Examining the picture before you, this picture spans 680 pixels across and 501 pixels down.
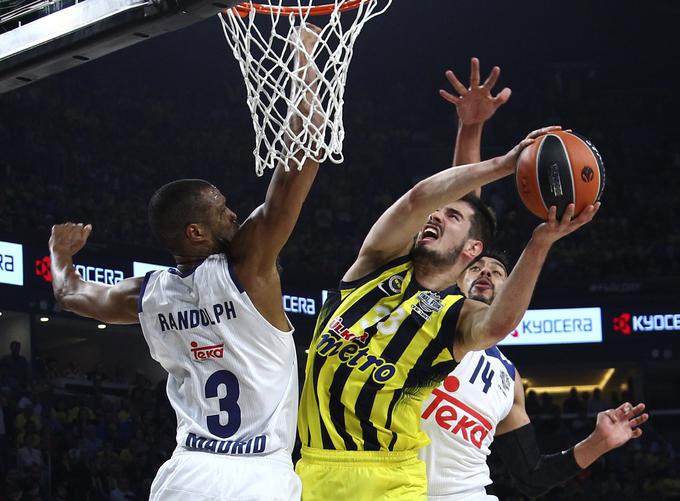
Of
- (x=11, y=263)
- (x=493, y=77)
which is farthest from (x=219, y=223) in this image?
(x=11, y=263)

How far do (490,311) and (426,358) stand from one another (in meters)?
0.43

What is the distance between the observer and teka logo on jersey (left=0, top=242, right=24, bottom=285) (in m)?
12.0

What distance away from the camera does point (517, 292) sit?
3178 mm

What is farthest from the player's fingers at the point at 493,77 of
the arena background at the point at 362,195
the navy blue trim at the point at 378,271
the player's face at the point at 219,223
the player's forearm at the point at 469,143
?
the arena background at the point at 362,195

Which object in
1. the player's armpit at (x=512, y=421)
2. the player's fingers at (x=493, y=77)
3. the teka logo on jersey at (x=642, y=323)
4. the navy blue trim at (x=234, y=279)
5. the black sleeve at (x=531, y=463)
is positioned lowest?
the black sleeve at (x=531, y=463)

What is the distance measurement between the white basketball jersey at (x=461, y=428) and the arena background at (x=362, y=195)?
755cm

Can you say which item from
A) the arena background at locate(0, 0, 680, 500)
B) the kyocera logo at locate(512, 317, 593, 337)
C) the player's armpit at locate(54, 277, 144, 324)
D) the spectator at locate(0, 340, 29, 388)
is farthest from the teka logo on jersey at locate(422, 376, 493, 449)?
the kyocera logo at locate(512, 317, 593, 337)

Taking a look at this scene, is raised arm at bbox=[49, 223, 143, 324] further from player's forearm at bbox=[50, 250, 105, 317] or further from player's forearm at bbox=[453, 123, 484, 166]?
player's forearm at bbox=[453, 123, 484, 166]

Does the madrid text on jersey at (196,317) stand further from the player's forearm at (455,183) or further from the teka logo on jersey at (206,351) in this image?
the player's forearm at (455,183)

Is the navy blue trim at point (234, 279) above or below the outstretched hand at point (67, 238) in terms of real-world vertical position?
below

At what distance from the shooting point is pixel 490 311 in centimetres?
332

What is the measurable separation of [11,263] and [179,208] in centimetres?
949

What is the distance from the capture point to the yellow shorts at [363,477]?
360 cm

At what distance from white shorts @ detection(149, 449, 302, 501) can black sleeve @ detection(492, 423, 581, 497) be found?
160cm
